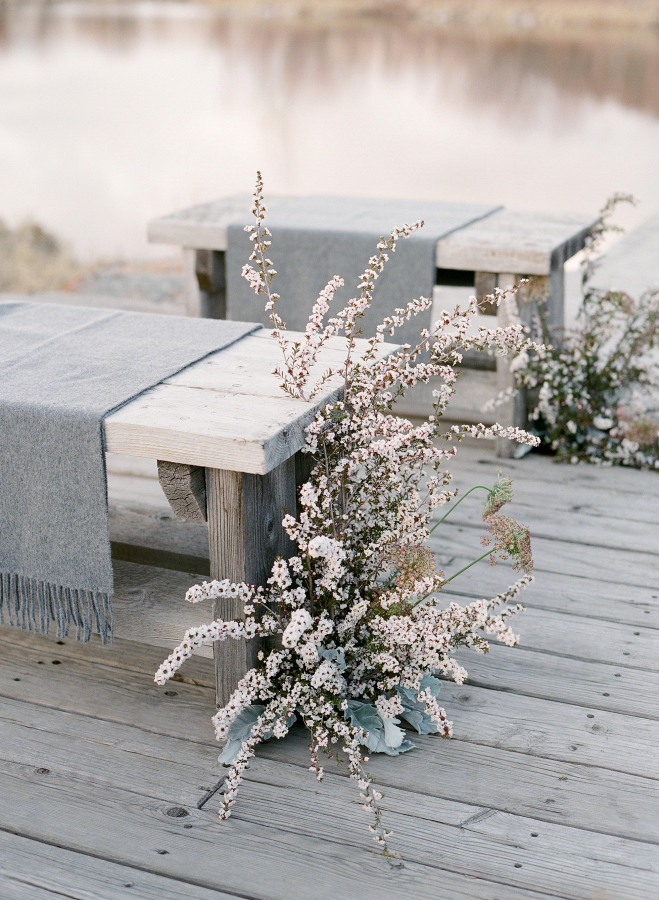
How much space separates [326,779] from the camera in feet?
5.82

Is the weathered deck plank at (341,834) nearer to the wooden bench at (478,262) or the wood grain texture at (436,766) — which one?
the wood grain texture at (436,766)

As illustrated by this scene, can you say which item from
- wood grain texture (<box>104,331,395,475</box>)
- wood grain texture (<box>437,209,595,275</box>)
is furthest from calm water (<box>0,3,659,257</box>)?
wood grain texture (<box>104,331,395,475</box>)

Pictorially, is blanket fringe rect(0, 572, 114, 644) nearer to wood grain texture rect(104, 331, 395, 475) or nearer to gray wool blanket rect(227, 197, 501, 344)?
wood grain texture rect(104, 331, 395, 475)

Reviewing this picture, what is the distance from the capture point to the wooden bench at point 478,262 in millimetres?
3076

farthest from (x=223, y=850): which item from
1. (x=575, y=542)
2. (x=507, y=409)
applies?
(x=507, y=409)

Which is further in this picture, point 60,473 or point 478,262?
point 478,262

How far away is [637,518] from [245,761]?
1550 mm

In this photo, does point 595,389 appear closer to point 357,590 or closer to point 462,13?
point 357,590

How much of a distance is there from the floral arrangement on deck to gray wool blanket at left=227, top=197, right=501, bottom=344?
1339 millimetres

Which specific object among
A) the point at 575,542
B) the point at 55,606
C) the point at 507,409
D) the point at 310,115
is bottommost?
the point at 575,542

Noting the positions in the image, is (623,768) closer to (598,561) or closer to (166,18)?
(598,561)

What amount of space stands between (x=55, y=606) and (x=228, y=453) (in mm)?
488

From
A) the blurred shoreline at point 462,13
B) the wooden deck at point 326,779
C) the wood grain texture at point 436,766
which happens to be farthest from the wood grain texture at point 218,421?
the blurred shoreline at point 462,13

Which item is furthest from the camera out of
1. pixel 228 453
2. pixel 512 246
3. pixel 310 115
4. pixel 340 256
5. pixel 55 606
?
pixel 310 115
